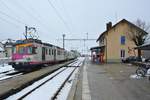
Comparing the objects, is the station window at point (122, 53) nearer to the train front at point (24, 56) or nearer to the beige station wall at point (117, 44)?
the beige station wall at point (117, 44)

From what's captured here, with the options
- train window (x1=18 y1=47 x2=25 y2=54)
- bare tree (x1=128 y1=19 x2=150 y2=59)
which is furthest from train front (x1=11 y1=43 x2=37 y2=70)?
bare tree (x1=128 y1=19 x2=150 y2=59)

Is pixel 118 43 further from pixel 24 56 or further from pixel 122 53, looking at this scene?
pixel 24 56

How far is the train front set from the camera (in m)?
25.1

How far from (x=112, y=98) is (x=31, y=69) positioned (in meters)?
17.2

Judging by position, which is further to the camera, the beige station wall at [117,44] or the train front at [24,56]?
the beige station wall at [117,44]

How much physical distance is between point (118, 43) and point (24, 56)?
27.8 m

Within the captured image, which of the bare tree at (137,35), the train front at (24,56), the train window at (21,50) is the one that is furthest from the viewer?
the bare tree at (137,35)

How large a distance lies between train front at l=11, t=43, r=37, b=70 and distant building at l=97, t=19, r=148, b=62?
25395mm

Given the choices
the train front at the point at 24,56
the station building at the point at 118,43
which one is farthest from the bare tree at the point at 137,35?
the train front at the point at 24,56

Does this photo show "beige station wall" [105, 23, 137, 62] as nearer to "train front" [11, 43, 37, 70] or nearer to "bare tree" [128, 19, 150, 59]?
"bare tree" [128, 19, 150, 59]

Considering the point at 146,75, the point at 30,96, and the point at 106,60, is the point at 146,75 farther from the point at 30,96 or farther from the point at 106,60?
the point at 106,60

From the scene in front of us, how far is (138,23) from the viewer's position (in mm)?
52781

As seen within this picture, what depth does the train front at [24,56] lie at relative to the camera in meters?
25.1

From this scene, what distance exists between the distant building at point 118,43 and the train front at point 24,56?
2539 cm
